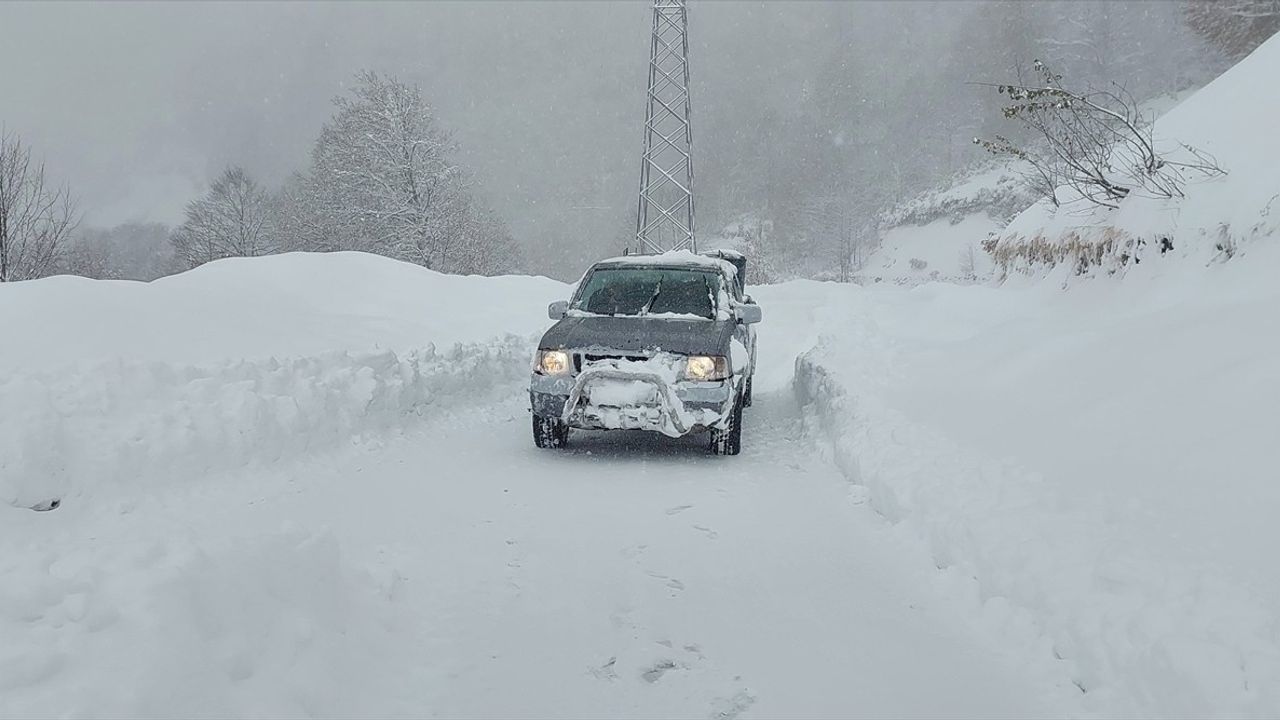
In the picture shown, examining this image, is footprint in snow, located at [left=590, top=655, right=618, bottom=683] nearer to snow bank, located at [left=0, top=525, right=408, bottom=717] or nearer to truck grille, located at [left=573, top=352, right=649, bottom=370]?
snow bank, located at [left=0, top=525, right=408, bottom=717]

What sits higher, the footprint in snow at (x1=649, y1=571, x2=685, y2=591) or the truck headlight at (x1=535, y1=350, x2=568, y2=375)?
the truck headlight at (x1=535, y1=350, x2=568, y2=375)

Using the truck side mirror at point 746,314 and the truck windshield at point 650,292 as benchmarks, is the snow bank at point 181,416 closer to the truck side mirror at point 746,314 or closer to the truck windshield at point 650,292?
the truck windshield at point 650,292

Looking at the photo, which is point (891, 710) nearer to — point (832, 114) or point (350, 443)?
point (350, 443)

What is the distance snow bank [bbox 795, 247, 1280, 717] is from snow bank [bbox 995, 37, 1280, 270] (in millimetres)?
347

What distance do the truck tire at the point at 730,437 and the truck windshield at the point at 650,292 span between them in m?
1.19

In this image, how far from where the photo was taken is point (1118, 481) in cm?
383

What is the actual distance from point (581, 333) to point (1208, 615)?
15.8 ft

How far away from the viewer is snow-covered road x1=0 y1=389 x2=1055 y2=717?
254 cm

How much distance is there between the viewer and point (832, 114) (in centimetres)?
8388

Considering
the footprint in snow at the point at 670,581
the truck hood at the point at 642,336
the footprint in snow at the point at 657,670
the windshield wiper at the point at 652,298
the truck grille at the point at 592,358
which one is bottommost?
the footprint in snow at the point at 657,670

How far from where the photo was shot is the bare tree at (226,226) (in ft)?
137

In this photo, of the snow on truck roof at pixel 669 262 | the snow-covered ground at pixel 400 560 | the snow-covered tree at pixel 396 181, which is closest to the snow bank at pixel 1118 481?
the snow-covered ground at pixel 400 560

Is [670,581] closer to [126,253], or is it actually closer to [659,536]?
[659,536]

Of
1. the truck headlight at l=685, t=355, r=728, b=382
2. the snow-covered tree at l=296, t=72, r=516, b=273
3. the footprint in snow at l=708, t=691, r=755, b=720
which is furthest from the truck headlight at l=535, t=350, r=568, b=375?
the snow-covered tree at l=296, t=72, r=516, b=273
